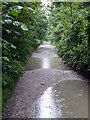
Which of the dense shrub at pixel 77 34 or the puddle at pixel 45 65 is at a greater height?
the dense shrub at pixel 77 34

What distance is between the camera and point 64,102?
3395mm

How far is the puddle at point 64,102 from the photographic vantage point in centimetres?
290

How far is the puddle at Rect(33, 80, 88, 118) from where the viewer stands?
290cm

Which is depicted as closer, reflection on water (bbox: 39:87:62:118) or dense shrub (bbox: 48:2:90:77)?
reflection on water (bbox: 39:87:62:118)

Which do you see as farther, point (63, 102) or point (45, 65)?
point (45, 65)

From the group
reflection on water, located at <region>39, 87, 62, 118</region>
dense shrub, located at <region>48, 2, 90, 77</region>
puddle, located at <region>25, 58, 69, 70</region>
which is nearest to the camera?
reflection on water, located at <region>39, 87, 62, 118</region>

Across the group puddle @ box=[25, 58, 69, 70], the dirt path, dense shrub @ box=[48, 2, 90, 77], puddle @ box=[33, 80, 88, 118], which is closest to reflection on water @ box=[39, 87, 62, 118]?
puddle @ box=[33, 80, 88, 118]

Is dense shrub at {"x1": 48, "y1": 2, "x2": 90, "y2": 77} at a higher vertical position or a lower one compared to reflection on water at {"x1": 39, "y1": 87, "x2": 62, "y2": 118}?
higher

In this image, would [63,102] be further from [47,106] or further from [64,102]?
[47,106]

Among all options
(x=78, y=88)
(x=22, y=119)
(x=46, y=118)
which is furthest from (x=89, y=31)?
(x=22, y=119)

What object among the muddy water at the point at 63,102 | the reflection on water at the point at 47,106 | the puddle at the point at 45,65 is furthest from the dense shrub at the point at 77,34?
the reflection on water at the point at 47,106

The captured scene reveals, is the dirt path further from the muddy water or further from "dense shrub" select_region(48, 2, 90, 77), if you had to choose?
"dense shrub" select_region(48, 2, 90, 77)

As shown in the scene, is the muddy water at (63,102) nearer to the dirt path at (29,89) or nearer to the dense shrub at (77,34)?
the dirt path at (29,89)

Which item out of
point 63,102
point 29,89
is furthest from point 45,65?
point 63,102
